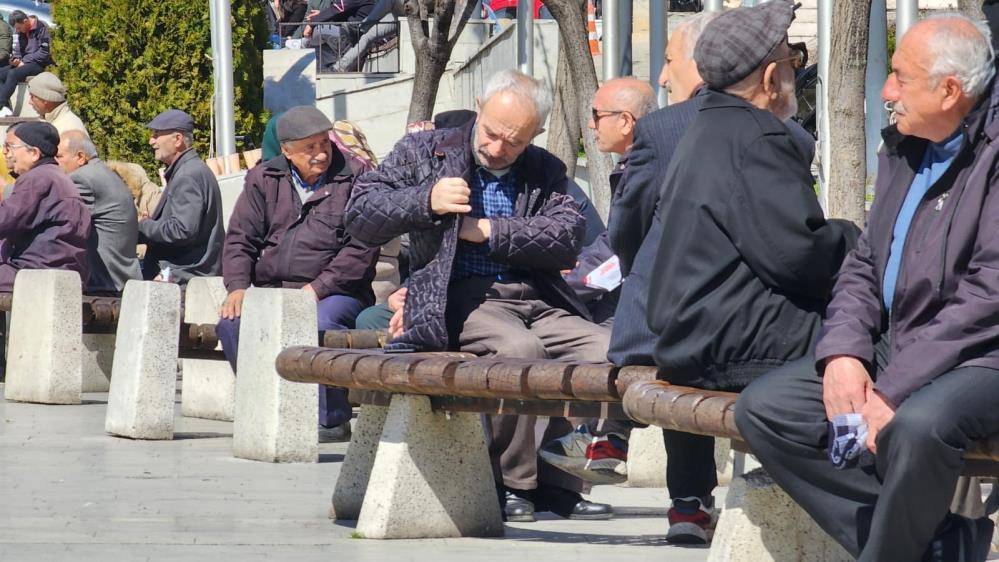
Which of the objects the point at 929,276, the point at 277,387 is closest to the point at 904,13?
the point at 277,387

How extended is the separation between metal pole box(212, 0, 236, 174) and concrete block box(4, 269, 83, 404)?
8860 mm

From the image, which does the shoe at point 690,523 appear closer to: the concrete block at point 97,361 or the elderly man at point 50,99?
the concrete block at point 97,361

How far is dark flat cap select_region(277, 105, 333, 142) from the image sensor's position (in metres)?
9.10

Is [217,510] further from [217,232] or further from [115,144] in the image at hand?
[115,144]

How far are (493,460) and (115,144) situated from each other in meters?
17.1

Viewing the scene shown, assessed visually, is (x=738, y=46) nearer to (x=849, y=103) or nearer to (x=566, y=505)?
(x=566, y=505)

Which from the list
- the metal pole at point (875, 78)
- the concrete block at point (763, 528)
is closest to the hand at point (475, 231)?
the concrete block at point (763, 528)

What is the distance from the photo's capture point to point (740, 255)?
496 centimetres

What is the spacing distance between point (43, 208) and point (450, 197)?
5986 millimetres

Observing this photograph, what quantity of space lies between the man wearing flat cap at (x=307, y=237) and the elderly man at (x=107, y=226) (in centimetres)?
283

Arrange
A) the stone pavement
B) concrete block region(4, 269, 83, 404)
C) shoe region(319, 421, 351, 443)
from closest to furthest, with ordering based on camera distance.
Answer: the stone pavement → shoe region(319, 421, 351, 443) → concrete block region(4, 269, 83, 404)

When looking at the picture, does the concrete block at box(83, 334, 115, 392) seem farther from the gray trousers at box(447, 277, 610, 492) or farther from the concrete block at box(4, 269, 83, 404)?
the gray trousers at box(447, 277, 610, 492)

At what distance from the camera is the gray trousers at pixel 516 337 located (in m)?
6.41

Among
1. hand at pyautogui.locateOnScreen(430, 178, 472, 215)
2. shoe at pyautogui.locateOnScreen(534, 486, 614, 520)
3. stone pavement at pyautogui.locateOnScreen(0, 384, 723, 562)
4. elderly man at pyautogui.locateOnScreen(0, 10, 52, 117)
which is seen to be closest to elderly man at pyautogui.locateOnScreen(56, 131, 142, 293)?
stone pavement at pyautogui.locateOnScreen(0, 384, 723, 562)
